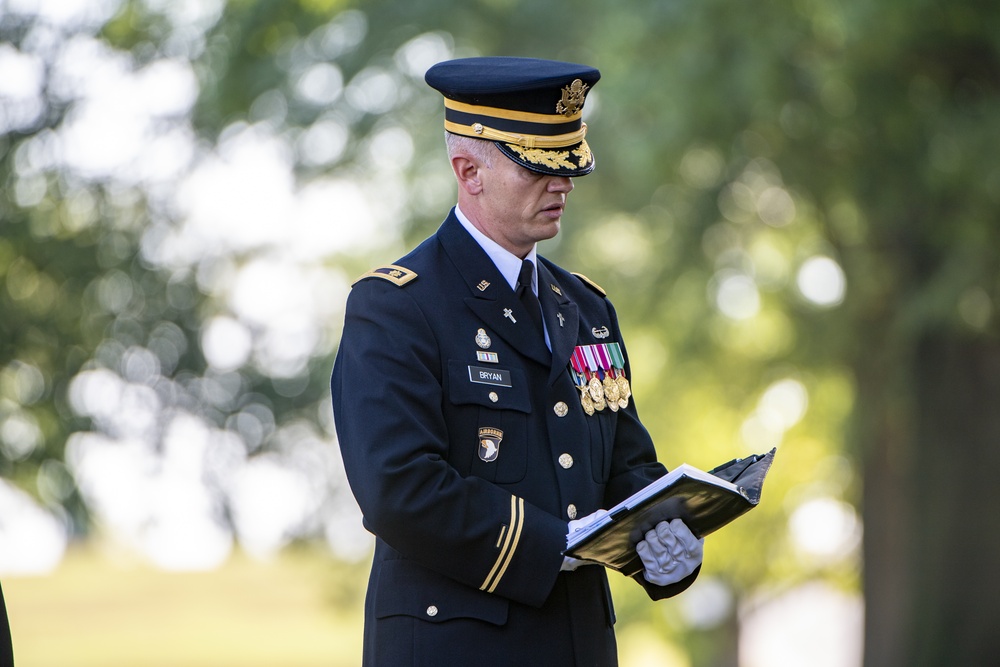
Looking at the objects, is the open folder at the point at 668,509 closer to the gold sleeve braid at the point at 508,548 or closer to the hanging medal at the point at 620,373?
the gold sleeve braid at the point at 508,548

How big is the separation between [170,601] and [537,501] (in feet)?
76.4

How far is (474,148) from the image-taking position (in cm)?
284

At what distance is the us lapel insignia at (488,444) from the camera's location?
271 cm

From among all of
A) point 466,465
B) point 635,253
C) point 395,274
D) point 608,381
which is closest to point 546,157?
Answer: point 395,274

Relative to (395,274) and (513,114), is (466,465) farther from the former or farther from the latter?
(513,114)

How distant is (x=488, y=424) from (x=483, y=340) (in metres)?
0.19

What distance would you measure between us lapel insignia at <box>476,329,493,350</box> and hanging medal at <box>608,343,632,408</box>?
393 mm

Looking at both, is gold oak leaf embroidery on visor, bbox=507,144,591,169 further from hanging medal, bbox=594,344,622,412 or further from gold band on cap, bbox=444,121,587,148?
hanging medal, bbox=594,344,622,412

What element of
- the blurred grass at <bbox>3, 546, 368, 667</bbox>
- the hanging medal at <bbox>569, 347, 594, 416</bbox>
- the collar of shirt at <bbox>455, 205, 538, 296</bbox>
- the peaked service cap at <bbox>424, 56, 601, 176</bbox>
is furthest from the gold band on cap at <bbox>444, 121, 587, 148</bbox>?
the blurred grass at <bbox>3, 546, 368, 667</bbox>

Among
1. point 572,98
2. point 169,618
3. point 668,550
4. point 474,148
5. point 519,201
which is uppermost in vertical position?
point 169,618

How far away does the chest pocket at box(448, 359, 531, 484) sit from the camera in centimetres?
269

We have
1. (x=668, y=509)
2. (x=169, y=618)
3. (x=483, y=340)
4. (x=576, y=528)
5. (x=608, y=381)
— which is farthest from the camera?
(x=169, y=618)

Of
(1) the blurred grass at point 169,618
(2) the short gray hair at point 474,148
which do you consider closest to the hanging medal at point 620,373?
(2) the short gray hair at point 474,148

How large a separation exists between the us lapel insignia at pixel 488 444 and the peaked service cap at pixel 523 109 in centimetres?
56
